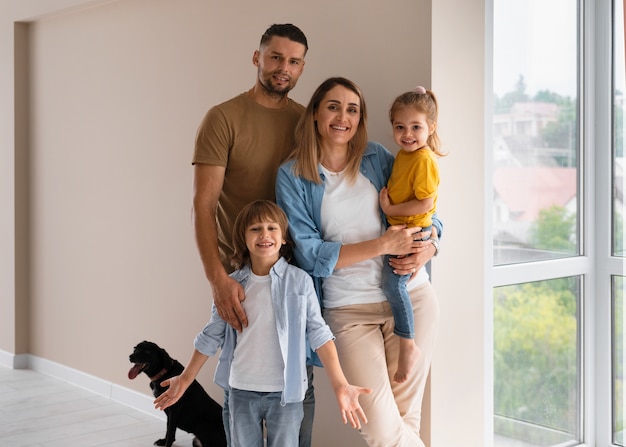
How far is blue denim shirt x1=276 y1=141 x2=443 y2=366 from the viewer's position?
2514 millimetres

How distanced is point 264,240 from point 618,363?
6.44ft

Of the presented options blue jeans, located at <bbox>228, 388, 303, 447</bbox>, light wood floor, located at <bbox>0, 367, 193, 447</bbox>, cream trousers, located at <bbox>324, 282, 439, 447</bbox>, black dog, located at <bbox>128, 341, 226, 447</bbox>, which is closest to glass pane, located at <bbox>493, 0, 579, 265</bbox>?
cream trousers, located at <bbox>324, 282, 439, 447</bbox>

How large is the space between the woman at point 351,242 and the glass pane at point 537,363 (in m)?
0.92

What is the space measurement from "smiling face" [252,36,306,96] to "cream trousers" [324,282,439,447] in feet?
2.57

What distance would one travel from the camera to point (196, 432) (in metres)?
3.54

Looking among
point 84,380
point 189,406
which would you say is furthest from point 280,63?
point 84,380

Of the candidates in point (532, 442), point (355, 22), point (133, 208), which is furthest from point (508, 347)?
point (133, 208)

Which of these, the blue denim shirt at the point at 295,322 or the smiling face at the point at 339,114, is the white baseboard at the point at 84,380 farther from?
the smiling face at the point at 339,114

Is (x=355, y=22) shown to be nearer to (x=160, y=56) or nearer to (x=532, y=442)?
(x=160, y=56)

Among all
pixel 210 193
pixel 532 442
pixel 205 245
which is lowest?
pixel 532 442

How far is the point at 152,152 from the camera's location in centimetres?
432

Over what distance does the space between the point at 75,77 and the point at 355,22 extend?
7.71 ft

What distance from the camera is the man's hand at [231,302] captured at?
252cm

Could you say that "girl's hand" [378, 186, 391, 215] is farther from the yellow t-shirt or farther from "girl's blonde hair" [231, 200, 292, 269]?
"girl's blonde hair" [231, 200, 292, 269]
